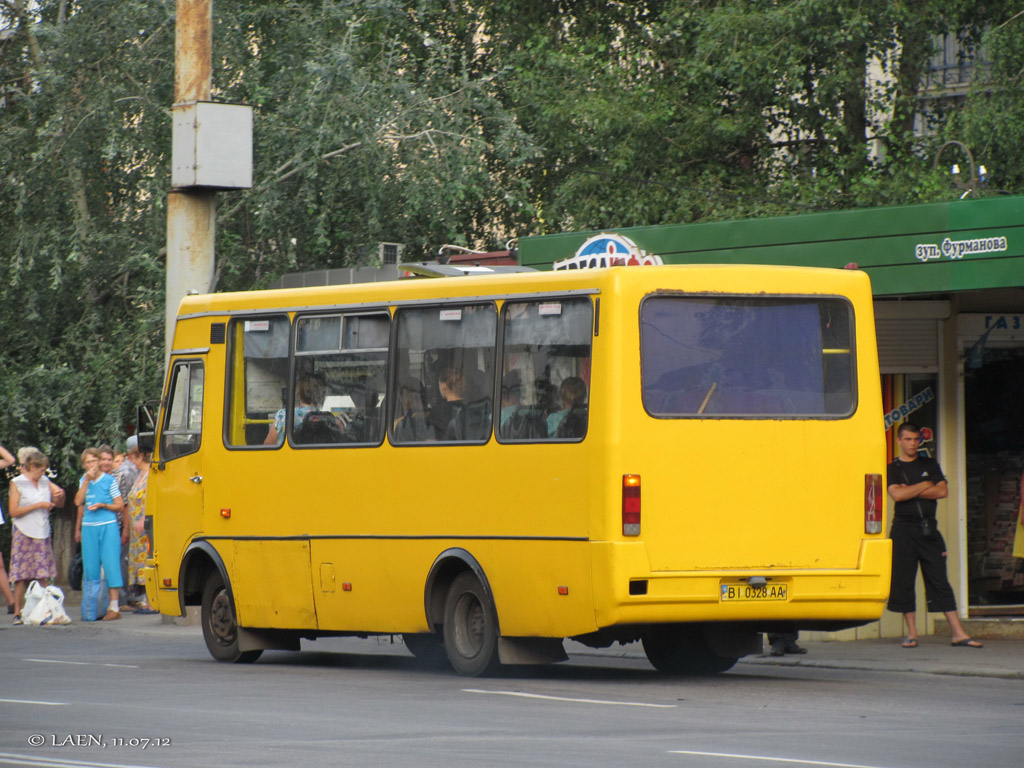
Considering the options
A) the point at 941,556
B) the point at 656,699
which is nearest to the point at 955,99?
the point at 941,556

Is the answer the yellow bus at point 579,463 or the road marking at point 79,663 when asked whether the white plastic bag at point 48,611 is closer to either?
the road marking at point 79,663

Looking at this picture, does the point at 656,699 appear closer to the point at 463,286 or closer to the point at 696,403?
the point at 696,403

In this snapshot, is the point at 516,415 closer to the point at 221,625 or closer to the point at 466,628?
the point at 466,628

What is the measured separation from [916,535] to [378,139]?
35.1ft

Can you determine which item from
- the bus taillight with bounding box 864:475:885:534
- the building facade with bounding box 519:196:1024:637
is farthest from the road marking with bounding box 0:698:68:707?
the building facade with bounding box 519:196:1024:637

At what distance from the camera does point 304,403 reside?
14.2m

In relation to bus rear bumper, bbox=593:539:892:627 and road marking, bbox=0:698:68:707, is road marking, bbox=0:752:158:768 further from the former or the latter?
bus rear bumper, bbox=593:539:892:627

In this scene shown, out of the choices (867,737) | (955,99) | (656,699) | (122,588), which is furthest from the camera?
(955,99)

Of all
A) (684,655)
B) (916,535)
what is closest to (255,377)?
(684,655)

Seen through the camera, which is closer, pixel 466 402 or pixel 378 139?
pixel 466 402

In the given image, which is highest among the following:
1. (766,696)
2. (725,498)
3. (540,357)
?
(540,357)

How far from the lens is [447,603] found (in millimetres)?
13031

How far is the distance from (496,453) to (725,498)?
1.53 meters

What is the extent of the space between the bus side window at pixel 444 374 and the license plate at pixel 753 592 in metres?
1.88
